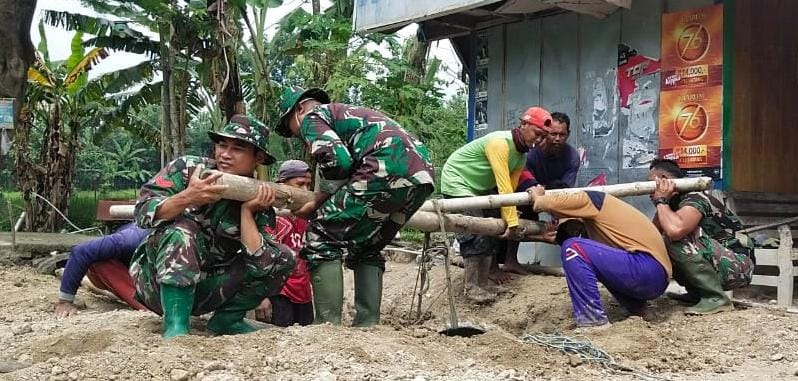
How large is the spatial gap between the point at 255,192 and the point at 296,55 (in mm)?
8958

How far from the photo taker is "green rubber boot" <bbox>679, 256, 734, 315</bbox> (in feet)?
16.1

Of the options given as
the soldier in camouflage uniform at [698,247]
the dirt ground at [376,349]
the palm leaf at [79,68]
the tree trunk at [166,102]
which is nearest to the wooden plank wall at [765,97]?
the soldier in camouflage uniform at [698,247]

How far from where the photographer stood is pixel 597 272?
4656 mm

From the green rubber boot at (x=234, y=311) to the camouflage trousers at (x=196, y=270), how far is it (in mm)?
23

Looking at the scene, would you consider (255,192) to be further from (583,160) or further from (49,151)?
(49,151)

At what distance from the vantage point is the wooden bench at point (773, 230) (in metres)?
5.16

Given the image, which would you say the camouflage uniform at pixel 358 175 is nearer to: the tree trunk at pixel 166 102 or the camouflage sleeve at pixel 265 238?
the camouflage sleeve at pixel 265 238

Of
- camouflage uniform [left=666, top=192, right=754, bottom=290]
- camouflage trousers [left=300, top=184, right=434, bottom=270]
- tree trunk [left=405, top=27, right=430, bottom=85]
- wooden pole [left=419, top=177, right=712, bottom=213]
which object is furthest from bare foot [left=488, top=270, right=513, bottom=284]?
tree trunk [left=405, top=27, right=430, bottom=85]

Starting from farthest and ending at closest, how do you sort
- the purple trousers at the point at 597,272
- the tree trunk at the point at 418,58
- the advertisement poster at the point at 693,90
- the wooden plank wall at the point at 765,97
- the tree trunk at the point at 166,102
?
the tree trunk at the point at 418,58 < the tree trunk at the point at 166,102 < the wooden plank wall at the point at 765,97 < the advertisement poster at the point at 693,90 < the purple trousers at the point at 597,272

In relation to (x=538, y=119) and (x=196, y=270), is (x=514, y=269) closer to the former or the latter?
(x=538, y=119)

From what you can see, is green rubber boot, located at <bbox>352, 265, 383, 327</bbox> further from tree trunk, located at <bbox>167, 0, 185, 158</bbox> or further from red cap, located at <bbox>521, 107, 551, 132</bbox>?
tree trunk, located at <bbox>167, 0, 185, 158</bbox>

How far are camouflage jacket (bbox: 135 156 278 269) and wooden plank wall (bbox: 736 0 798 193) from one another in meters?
3.97

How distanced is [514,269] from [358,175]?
2.77 metres

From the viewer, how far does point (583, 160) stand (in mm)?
6762
